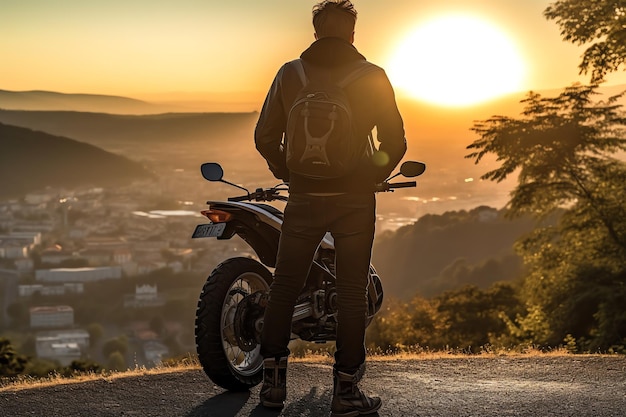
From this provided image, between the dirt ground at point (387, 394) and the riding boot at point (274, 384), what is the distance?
0.08 m

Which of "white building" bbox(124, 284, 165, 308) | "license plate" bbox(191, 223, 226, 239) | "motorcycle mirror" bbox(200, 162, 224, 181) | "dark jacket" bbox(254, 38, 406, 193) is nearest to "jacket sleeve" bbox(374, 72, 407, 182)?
"dark jacket" bbox(254, 38, 406, 193)

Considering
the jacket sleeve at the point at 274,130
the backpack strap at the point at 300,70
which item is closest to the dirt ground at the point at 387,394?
the jacket sleeve at the point at 274,130

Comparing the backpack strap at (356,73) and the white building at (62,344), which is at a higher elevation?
the backpack strap at (356,73)

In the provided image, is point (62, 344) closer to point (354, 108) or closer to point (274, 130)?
point (274, 130)

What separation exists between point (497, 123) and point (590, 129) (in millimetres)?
2597

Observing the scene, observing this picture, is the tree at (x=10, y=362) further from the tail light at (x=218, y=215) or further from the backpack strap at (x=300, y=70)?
the backpack strap at (x=300, y=70)

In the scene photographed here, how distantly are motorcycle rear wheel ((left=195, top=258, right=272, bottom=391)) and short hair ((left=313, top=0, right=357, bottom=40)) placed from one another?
161 centimetres

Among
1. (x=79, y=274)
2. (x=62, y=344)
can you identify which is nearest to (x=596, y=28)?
(x=62, y=344)

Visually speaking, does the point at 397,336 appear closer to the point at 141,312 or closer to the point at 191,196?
the point at 141,312

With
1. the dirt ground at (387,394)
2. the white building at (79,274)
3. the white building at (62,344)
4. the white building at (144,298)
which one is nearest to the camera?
the dirt ground at (387,394)

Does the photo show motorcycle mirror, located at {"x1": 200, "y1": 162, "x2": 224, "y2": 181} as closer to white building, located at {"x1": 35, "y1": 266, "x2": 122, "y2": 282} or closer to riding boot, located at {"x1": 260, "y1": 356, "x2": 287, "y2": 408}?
riding boot, located at {"x1": 260, "y1": 356, "x2": 287, "y2": 408}

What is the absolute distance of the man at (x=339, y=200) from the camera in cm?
466

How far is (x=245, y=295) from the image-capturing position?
5.71 m

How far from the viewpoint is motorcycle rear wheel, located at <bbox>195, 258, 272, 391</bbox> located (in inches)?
213
